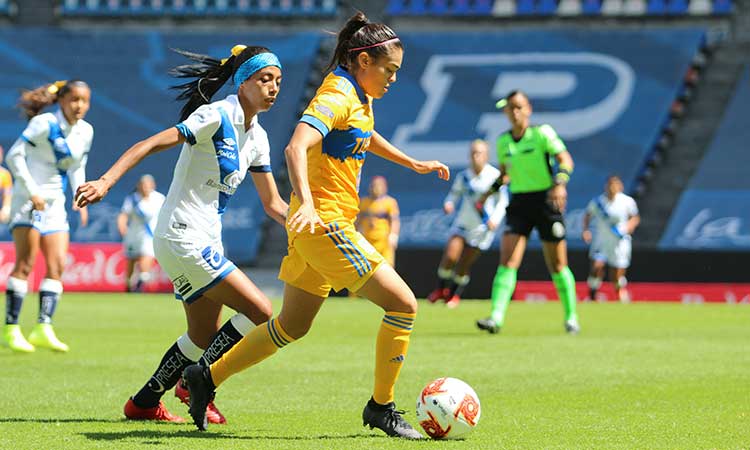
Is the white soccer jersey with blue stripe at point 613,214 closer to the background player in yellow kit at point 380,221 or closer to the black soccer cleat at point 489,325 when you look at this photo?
the background player in yellow kit at point 380,221

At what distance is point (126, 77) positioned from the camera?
104 ft

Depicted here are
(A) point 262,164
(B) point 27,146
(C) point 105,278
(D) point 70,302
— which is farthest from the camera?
(C) point 105,278

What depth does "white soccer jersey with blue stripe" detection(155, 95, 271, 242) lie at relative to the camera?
6344mm

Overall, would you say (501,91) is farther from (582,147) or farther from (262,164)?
(262,164)

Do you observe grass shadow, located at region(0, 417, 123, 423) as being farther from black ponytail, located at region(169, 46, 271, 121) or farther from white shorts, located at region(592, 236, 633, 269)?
white shorts, located at region(592, 236, 633, 269)

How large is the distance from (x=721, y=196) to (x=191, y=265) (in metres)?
23.5

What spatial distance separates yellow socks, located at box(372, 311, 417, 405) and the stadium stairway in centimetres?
2321

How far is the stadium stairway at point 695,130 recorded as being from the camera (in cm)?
2905

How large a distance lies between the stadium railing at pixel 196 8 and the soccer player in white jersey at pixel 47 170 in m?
22.3

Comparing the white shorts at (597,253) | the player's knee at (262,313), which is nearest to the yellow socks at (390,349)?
the player's knee at (262,313)

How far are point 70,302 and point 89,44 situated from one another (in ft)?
43.7

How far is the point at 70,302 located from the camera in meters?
20.5

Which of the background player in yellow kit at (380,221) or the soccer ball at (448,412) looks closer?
the soccer ball at (448,412)

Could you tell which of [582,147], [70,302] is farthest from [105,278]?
[582,147]
